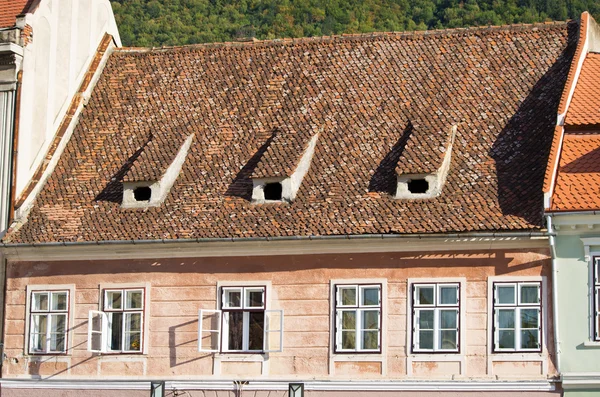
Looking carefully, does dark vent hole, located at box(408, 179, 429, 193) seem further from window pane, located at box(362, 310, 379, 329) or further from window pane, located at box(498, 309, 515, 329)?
window pane, located at box(498, 309, 515, 329)

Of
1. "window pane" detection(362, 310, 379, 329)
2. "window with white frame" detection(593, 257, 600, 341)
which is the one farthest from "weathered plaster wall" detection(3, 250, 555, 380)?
"window with white frame" detection(593, 257, 600, 341)

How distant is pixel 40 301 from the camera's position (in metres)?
31.5

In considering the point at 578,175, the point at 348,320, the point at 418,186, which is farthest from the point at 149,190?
the point at 578,175

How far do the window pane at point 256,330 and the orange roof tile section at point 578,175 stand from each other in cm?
651

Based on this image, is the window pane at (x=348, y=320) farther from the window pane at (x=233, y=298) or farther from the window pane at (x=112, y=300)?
the window pane at (x=112, y=300)

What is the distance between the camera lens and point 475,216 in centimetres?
2894

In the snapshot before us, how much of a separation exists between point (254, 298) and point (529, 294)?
575 centimetres

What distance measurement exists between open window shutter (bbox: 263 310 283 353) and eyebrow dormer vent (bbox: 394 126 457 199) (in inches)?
139

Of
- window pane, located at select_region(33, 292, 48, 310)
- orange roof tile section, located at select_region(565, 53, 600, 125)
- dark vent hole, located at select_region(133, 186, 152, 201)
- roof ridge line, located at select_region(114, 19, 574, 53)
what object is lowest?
window pane, located at select_region(33, 292, 48, 310)

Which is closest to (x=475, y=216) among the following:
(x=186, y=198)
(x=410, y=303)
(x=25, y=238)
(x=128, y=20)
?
(x=410, y=303)

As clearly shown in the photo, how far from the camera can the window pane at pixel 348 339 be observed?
2956cm

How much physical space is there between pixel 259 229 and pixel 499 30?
830cm

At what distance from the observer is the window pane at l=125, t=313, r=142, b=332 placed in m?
30.9

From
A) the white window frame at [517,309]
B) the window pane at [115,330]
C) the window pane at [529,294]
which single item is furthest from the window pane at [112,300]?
the window pane at [529,294]
